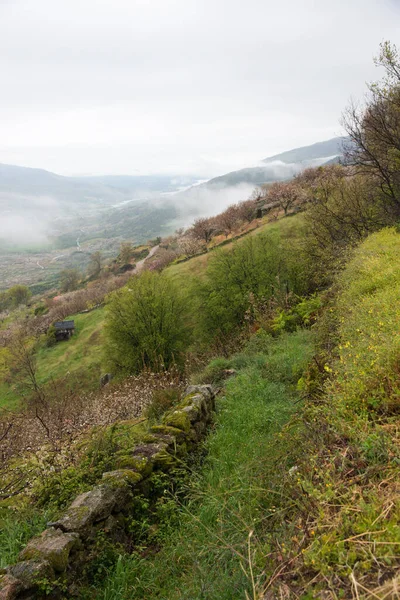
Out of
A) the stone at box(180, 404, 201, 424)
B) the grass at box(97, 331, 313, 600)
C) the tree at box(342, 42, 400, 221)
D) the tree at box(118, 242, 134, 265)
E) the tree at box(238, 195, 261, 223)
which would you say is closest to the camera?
the grass at box(97, 331, 313, 600)

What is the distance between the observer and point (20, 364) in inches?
1291

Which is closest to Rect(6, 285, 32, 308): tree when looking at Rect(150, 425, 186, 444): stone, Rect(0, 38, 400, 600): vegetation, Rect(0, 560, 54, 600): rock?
Rect(0, 38, 400, 600): vegetation

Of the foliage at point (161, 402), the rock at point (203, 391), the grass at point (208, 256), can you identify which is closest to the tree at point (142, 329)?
the grass at point (208, 256)

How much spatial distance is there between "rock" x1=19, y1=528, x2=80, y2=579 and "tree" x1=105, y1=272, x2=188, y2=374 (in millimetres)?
20177

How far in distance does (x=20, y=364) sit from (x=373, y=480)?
36609 mm

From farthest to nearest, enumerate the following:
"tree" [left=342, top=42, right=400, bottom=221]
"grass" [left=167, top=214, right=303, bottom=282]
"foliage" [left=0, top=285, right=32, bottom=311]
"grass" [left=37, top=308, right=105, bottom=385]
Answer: "foliage" [left=0, top=285, right=32, bottom=311] → "grass" [left=167, top=214, right=303, bottom=282] → "grass" [left=37, top=308, right=105, bottom=385] → "tree" [left=342, top=42, right=400, bottom=221]

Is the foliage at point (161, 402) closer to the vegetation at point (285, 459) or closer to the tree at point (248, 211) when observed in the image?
the vegetation at point (285, 459)

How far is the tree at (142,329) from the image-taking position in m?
24.4

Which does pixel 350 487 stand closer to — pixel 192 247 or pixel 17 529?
pixel 17 529

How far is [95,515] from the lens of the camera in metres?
3.95

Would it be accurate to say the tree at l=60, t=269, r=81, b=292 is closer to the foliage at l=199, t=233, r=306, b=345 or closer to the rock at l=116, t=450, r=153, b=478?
the foliage at l=199, t=233, r=306, b=345

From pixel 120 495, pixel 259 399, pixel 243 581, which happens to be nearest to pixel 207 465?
pixel 120 495

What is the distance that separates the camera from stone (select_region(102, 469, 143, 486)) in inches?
175

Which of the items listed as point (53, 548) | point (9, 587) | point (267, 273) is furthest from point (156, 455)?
point (267, 273)
